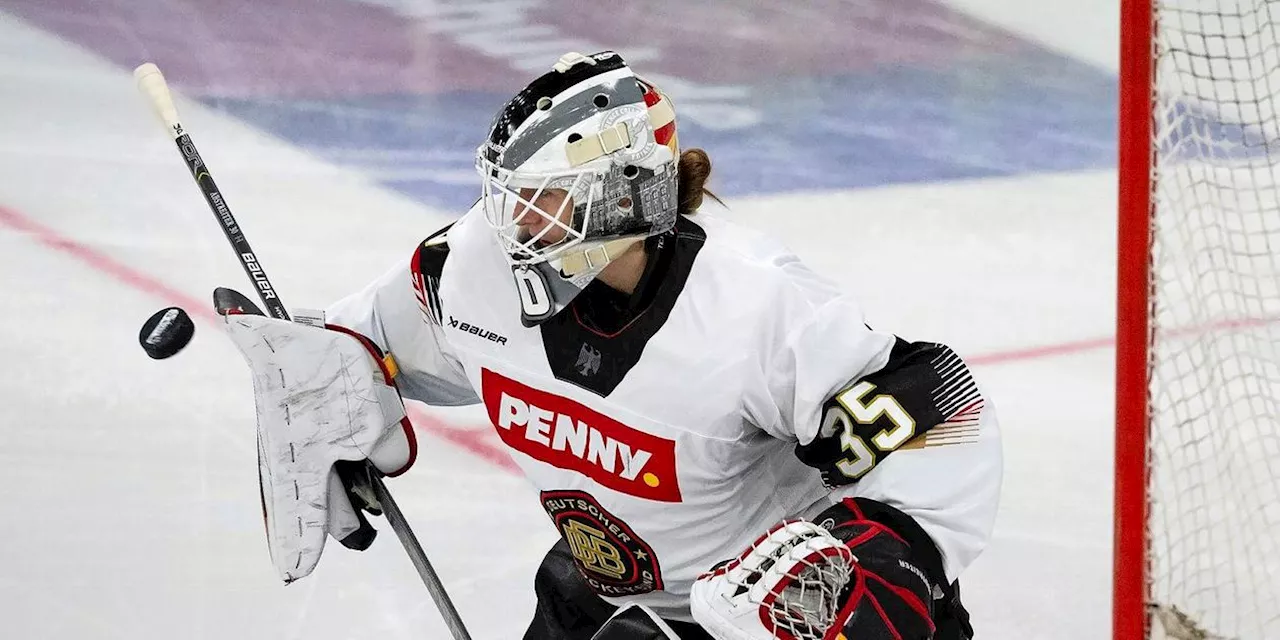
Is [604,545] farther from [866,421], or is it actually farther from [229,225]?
[229,225]

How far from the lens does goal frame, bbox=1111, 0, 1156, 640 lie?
6.13 feet

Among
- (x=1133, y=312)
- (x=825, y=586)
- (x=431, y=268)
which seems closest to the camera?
(x=825, y=586)

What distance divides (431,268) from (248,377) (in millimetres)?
1415

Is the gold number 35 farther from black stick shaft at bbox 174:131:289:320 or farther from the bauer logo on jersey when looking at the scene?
black stick shaft at bbox 174:131:289:320

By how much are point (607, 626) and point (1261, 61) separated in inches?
55.9

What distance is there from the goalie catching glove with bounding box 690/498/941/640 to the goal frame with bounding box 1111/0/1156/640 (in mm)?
506

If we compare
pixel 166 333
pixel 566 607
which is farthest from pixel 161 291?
pixel 566 607

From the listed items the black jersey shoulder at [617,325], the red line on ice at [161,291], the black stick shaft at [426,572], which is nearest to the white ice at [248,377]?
the red line on ice at [161,291]

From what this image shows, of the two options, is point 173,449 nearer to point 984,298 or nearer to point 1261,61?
point 984,298

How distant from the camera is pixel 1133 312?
6.41 ft

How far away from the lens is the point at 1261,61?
2.43 meters

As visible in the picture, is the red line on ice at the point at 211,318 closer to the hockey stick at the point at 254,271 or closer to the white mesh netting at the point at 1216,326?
the white mesh netting at the point at 1216,326

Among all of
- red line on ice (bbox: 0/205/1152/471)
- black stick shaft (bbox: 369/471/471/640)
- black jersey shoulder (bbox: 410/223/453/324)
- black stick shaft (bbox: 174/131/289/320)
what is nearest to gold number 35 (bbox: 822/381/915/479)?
black jersey shoulder (bbox: 410/223/453/324)

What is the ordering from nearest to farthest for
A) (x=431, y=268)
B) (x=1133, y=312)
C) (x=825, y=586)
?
(x=825, y=586) < (x=1133, y=312) < (x=431, y=268)
